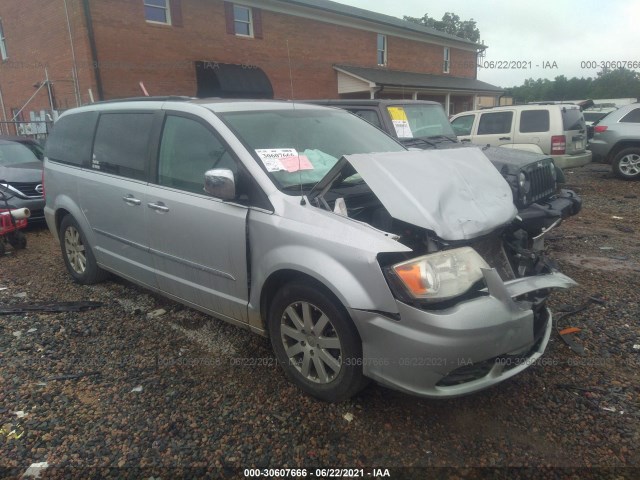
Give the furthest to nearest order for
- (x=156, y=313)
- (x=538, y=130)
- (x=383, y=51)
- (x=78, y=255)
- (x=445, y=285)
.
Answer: (x=383, y=51) < (x=538, y=130) < (x=78, y=255) < (x=156, y=313) < (x=445, y=285)

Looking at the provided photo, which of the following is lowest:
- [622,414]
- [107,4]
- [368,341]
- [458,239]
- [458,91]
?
[622,414]

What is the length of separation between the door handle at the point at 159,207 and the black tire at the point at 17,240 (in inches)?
159

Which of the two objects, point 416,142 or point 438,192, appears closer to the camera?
point 438,192

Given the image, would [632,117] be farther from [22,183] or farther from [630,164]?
[22,183]

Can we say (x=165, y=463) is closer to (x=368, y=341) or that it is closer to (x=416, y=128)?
(x=368, y=341)

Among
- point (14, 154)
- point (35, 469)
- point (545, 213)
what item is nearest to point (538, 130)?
point (545, 213)

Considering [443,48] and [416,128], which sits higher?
[443,48]

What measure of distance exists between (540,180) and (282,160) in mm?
3361

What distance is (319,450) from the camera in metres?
2.38

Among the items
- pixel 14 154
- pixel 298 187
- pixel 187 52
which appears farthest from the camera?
pixel 187 52

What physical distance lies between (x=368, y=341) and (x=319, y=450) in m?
0.62

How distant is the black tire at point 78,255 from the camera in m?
4.57

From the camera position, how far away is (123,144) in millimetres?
3910

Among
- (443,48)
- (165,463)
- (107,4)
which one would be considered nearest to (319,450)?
(165,463)
